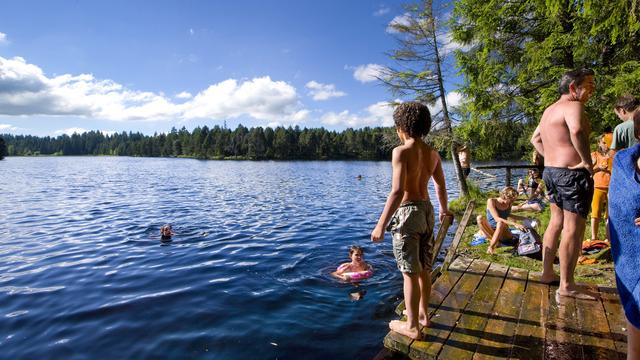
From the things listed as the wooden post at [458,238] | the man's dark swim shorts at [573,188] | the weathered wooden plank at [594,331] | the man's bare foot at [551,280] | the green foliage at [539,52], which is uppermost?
the green foliage at [539,52]

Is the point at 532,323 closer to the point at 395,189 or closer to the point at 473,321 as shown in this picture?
the point at 473,321

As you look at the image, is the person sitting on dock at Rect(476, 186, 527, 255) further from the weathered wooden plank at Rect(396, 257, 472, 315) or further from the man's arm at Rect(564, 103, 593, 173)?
the man's arm at Rect(564, 103, 593, 173)

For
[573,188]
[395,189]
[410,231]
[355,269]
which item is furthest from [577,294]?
[355,269]

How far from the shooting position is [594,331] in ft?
12.5

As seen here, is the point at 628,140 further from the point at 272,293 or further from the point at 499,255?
the point at 272,293

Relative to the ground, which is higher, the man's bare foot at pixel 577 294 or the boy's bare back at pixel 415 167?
the boy's bare back at pixel 415 167

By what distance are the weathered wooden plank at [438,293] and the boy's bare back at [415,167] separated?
4.71 ft

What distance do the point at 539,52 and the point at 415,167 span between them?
1020cm

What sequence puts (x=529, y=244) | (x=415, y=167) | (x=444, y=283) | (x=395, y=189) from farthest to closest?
(x=529, y=244), (x=444, y=283), (x=415, y=167), (x=395, y=189)

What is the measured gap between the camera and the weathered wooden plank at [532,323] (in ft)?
11.5

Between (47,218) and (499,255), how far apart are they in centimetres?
1712

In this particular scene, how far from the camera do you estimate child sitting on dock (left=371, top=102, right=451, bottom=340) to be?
11.2 ft

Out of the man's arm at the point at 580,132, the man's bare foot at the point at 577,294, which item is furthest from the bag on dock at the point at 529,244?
the man's arm at the point at 580,132

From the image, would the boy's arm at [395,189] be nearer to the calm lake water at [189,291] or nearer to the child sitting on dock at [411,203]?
the child sitting on dock at [411,203]
